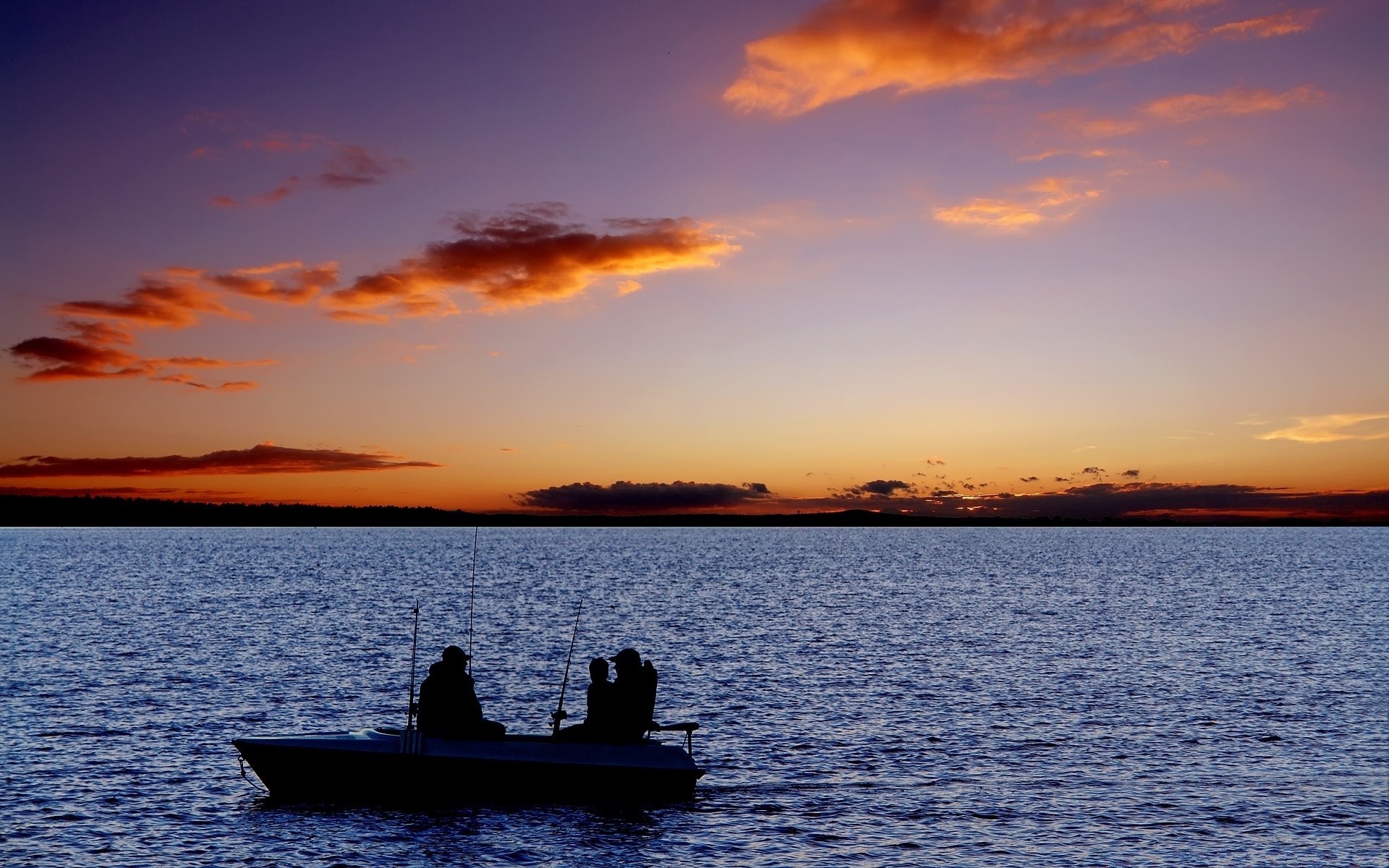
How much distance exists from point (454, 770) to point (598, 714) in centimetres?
319

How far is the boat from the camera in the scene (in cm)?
2308

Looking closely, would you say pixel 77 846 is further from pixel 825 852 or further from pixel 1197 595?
pixel 1197 595

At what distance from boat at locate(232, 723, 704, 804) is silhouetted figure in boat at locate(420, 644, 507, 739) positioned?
8.3 inches

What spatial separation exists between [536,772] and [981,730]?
46.8 feet

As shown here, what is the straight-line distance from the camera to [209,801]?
76.5ft

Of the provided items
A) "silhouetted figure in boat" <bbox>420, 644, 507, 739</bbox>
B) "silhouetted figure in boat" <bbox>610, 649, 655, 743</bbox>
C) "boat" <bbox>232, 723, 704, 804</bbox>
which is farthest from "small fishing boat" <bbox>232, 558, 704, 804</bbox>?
"silhouetted figure in boat" <bbox>610, 649, 655, 743</bbox>

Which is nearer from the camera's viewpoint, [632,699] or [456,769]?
[456,769]

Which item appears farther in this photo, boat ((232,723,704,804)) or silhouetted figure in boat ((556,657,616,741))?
silhouetted figure in boat ((556,657,616,741))

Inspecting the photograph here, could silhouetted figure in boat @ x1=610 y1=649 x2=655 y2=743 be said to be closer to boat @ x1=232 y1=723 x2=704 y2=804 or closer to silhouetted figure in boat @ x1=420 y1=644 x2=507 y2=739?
boat @ x1=232 y1=723 x2=704 y2=804

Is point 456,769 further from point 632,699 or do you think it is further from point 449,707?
point 632,699

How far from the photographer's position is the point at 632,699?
2327 cm

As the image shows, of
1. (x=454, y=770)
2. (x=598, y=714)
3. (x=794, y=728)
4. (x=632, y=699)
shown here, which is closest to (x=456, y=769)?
(x=454, y=770)

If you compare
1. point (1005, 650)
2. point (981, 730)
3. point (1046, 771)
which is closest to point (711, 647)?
point (1005, 650)

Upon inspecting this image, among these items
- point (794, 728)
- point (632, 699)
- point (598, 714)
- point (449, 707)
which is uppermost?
point (632, 699)
